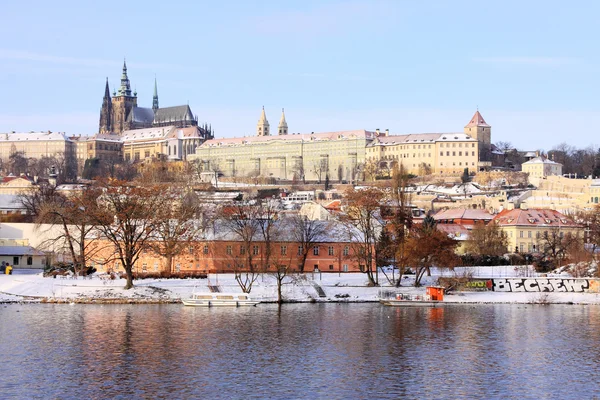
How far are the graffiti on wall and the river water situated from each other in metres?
5.30

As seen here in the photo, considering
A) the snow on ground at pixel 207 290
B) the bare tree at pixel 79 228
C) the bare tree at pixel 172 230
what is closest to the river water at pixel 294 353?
the snow on ground at pixel 207 290

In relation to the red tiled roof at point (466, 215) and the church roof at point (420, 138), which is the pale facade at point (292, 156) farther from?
the red tiled roof at point (466, 215)

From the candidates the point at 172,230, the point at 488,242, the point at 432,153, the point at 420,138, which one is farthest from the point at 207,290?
the point at 420,138

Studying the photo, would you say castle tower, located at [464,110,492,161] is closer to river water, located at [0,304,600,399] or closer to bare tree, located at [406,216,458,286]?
bare tree, located at [406,216,458,286]

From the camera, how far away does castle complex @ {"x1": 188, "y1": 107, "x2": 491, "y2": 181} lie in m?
164

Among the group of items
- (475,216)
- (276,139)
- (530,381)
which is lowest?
(530,381)

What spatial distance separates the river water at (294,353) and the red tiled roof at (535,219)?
3522cm

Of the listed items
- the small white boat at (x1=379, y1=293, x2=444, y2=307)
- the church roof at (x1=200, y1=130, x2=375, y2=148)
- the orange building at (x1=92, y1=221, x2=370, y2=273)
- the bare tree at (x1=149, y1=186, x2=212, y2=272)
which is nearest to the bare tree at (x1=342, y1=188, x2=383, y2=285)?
the orange building at (x1=92, y1=221, x2=370, y2=273)

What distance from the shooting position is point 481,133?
16975 cm

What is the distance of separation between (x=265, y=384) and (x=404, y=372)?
173 inches

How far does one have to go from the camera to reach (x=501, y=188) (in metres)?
140

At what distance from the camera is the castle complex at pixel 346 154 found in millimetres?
164250

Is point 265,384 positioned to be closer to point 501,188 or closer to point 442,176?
point 501,188

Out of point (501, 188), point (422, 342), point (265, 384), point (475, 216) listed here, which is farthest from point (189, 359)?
point (501, 188)
